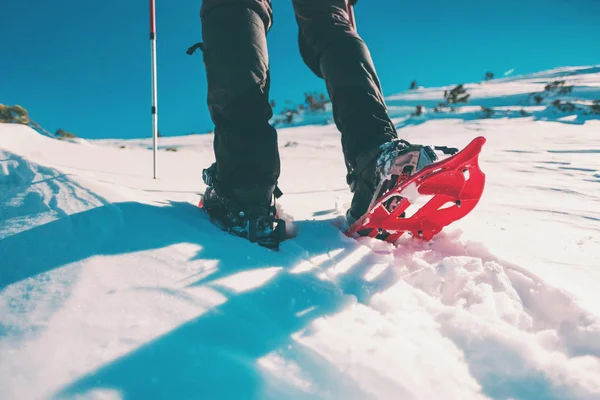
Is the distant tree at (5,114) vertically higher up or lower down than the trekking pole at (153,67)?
lower down

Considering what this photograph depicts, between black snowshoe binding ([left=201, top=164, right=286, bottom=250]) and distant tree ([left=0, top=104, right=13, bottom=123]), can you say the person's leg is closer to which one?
black snowshoe binding ([left=201, top=164, right=286, bottom=250])

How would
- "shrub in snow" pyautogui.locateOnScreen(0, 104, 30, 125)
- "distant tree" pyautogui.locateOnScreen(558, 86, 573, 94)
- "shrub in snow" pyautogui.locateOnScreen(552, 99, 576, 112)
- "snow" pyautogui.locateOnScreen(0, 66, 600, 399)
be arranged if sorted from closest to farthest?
1. "snow" pyautogui.locateOnScreen(0, 66, 600, 399)
2. "shrub in snow" pyautogui.locateOnScreen(0, 104, 30, 125)
3. "shrub in snow" pyautogui.locateOnScreen(552, 99, 576, 112)
4. "distant tree" pyautogui.locateOnScreen(558, 86, 573, 94)

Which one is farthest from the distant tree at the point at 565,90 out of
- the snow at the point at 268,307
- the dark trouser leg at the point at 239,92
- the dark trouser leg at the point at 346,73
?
the dark trouser leg at the point at 239,92

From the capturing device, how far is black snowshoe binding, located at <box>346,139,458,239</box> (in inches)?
37.8

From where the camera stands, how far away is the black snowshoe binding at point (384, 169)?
3.15 feet

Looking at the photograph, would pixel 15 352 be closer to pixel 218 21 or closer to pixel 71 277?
pixel 71 277

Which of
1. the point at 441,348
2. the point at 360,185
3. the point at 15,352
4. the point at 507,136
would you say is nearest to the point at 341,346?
the point at 441,348

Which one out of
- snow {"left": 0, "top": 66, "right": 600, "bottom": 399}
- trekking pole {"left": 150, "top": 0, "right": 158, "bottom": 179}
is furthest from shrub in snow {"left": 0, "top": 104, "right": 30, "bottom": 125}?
snow {"left": 0, "top": 66, "right": 600, "bottom": 399}

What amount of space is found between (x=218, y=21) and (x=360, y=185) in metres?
0.63

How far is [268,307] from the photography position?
67cm

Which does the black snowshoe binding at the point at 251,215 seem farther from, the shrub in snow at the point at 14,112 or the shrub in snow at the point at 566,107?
the shrub in snow at the point at 566,107

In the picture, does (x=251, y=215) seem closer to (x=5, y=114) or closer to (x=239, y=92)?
(x=239, y=92)

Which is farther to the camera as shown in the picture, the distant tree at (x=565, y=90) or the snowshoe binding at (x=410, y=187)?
the distant tree at (x=565, y=90)

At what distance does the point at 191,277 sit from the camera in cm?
71
